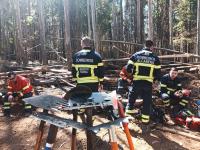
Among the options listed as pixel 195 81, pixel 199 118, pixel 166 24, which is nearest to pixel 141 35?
pixel 166 24

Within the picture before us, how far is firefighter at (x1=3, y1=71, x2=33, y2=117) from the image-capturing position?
9586 mm

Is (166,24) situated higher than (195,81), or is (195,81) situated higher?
(166,24)

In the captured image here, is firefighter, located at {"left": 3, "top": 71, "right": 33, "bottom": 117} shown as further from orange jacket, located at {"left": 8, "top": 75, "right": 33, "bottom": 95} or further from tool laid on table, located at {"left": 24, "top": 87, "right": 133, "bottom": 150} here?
tool laid on table, located at {"left": 24, "top": 87, "right": 133, "bottom": 150}

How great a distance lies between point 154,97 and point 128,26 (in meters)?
27.0

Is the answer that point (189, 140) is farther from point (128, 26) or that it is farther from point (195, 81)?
point (128, 26)

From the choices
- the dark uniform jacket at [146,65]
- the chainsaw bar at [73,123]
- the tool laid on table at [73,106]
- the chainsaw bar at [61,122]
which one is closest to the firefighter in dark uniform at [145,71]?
the dark uniform jacket at [146,65]

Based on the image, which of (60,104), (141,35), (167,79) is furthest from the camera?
(141,35)

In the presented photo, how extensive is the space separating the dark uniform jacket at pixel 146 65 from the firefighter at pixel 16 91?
11.4 ft

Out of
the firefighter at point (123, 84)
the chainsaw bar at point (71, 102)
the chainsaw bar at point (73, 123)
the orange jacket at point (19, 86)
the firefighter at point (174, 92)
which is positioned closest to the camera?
the chainsaw bar at point (73, 123)

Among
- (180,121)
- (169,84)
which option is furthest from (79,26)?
(180,121)

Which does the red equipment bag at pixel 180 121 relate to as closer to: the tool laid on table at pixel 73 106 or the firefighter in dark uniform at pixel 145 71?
the firefighter in dark uniform at pixel 145 71

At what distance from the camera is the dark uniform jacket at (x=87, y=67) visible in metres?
7.12

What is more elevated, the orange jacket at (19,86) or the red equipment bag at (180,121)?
the orange jacket at (19,86)

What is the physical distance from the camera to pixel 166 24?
99.4ft
